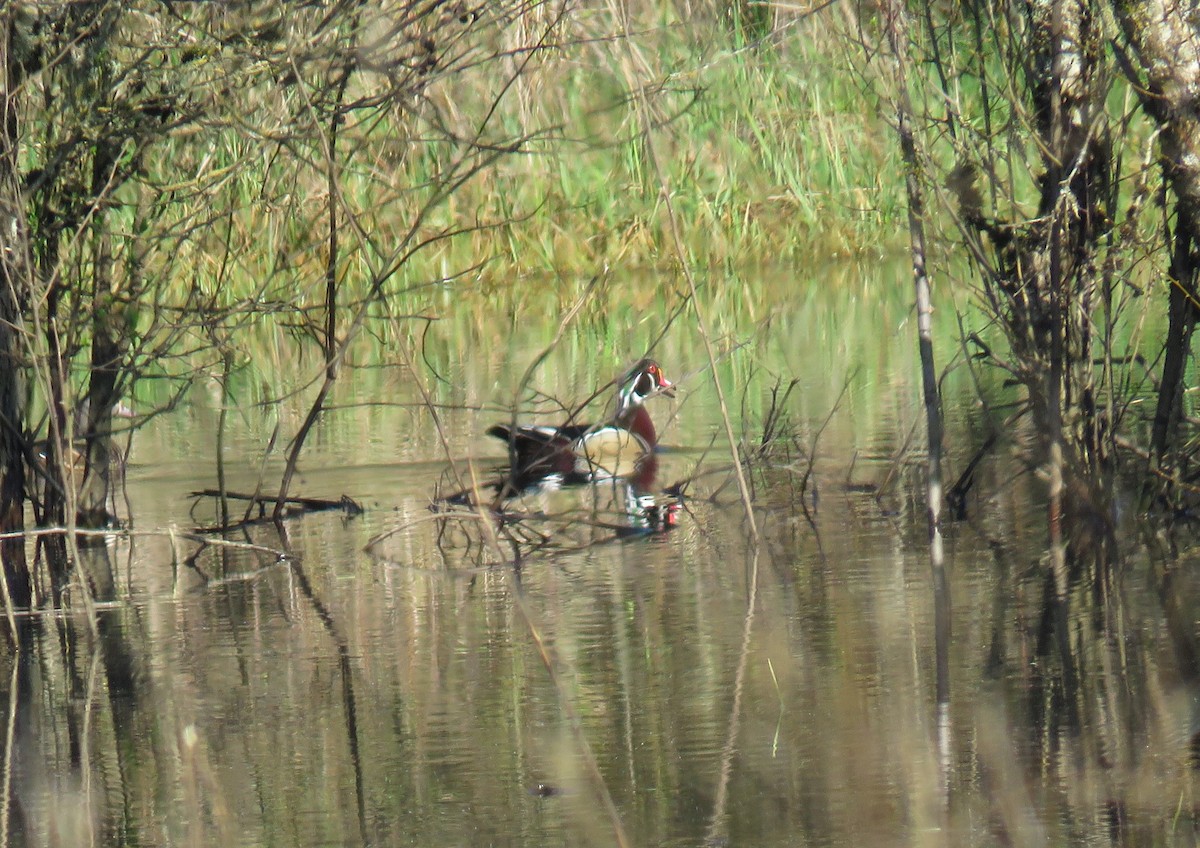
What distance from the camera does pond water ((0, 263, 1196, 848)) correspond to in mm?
3998

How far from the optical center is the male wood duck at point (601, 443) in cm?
902

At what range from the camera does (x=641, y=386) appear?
10.8 metres

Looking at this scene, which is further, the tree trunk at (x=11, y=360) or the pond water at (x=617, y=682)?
the tree trunk at (x=11, y=360)

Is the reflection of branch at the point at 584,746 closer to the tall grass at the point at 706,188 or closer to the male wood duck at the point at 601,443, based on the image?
the male wood duck at the point at 601,443

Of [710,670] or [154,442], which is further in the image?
[154,442]

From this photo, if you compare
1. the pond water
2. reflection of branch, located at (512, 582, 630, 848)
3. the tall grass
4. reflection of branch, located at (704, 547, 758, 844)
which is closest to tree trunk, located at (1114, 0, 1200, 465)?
the pond water

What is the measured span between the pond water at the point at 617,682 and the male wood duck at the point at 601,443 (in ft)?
1.79

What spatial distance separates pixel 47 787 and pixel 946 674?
2.06 metres

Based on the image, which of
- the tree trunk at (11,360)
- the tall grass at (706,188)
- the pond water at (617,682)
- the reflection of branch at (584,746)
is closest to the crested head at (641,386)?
the pond water at (617,682)

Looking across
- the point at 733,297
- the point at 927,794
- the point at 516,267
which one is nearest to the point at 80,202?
the point at 927,794

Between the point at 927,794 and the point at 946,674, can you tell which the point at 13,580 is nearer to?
the point at 946,674

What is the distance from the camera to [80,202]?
6984 millimetres

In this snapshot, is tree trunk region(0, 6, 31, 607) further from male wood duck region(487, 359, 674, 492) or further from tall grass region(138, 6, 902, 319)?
tall grass region(138, 6, 902, 319)

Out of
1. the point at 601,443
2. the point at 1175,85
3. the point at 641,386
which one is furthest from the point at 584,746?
the point at 641,386
